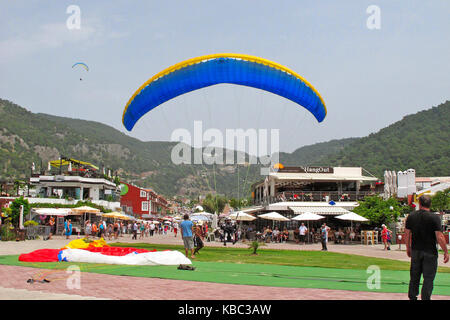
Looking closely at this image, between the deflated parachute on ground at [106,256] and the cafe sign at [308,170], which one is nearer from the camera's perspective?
the deflated parachute on ground at [106,256]

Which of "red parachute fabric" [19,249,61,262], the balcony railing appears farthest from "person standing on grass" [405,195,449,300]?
the balcony railing

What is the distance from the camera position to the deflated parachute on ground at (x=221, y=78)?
16438mm

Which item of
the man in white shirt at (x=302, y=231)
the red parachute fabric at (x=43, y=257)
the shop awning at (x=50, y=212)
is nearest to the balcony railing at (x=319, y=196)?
the man in white shirt at (x=302, y=231)

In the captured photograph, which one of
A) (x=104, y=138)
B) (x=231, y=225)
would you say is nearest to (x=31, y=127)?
(x=104, y=138)

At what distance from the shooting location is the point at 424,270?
5.84 meters

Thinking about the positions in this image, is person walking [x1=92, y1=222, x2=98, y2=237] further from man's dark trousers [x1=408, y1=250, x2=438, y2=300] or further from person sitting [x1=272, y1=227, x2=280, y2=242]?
man's dark trousers [x1=408, y1=250, x2=438, y2=300]

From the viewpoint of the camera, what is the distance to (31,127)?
4840 inches

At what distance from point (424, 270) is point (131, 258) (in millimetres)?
7651

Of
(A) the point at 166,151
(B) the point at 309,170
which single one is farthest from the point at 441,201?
(A) the point at 166,151

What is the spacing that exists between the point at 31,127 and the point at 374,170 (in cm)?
9011

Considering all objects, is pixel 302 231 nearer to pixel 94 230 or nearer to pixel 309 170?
pixel 309 170

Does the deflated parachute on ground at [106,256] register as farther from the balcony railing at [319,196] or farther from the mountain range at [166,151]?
the balcony railing at [319,196]

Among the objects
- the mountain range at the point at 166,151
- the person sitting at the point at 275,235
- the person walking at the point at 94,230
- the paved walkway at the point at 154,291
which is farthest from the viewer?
the mountain range at the point at 166,151
